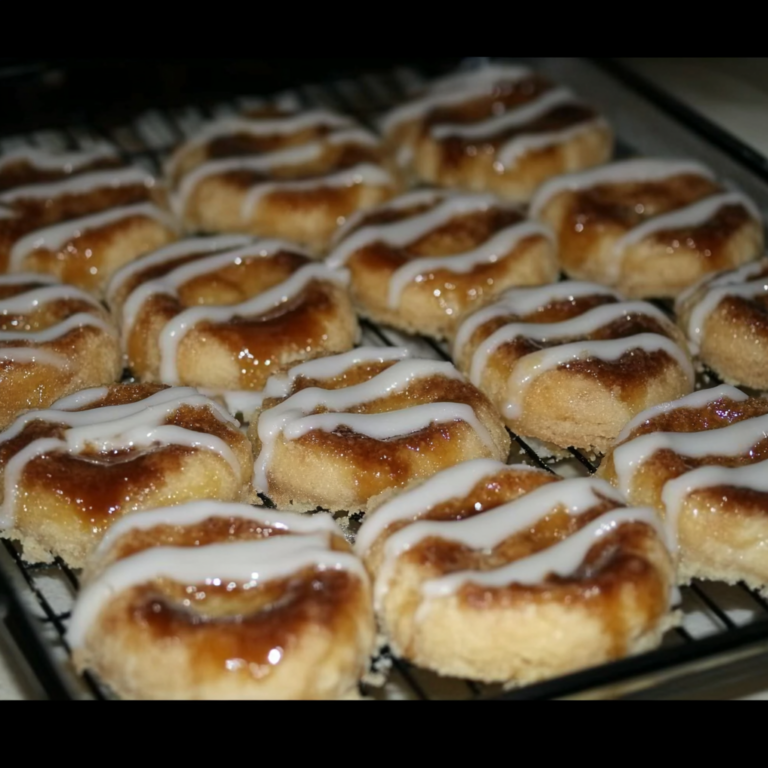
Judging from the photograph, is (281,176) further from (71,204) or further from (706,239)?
(706,239)

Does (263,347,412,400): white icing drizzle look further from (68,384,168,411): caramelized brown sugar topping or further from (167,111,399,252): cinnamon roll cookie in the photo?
(167,111,399,252): cinnamon roll cookie

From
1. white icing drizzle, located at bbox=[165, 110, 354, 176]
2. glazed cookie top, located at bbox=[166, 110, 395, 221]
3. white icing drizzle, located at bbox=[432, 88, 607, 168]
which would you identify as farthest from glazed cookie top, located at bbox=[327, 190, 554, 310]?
white icing drizzle, located at bbox=[165, 110, 354, 176]

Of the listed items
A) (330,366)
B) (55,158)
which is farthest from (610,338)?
(55,158)

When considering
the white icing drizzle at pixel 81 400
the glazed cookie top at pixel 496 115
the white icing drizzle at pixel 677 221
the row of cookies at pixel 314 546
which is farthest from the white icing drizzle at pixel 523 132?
the white icing drizzle at pixel 81 400

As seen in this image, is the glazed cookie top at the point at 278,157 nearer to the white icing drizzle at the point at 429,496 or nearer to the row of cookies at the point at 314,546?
the row of cookies at the point at 314,546
